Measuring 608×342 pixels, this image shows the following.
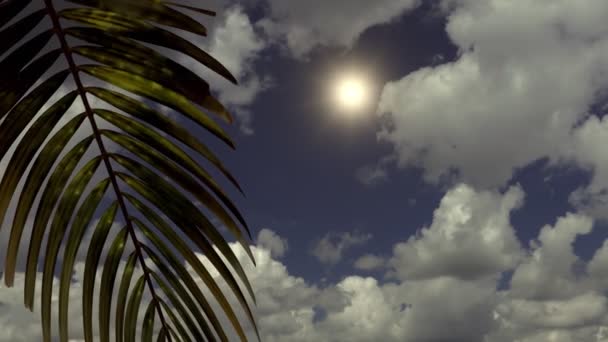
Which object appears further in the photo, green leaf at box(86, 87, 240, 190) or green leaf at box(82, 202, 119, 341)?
green leaf at box(82, 202, 119, 341)

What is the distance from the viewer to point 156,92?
8.64 ft

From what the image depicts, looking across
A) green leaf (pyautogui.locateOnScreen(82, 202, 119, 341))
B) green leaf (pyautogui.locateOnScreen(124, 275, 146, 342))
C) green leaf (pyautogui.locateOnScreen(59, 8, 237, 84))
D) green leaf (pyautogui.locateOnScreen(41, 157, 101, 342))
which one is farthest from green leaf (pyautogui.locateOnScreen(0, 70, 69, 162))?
green leaf (pyautogui.locateOnScreen(124, 275, 146, 342))

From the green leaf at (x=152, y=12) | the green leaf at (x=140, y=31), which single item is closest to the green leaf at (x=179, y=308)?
the green leaf at (x=140, y=31)

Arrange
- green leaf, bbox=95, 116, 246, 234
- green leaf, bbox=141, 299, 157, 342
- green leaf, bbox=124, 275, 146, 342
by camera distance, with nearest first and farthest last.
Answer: green leaf, bbox=95, 116, 246, 234 → green leaf, bbox=124, 275, 146, 342 → green leaf, bbox=141, 299, 157, 342

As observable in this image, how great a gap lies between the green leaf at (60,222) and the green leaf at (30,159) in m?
0.16

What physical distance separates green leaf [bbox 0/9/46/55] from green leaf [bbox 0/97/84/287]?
356mm

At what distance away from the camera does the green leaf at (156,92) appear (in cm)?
261

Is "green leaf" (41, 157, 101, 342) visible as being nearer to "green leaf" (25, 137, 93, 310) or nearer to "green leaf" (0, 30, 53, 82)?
"green leaf" (25, 137, 93, 310)

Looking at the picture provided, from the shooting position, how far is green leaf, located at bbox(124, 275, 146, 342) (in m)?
3.74

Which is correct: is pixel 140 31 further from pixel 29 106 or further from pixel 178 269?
pixel 178 269

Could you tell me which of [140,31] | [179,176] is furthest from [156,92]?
[179,176]

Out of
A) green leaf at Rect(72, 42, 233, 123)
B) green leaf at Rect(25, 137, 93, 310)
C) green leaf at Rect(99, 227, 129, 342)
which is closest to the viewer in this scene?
green leaf at Rect(72, 42, 233, 123)

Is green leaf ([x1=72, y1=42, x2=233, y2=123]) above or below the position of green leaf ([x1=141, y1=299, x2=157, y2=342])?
above

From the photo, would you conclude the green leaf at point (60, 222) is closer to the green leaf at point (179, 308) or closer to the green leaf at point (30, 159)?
the green leaf at point (30, 159)
